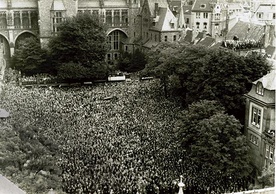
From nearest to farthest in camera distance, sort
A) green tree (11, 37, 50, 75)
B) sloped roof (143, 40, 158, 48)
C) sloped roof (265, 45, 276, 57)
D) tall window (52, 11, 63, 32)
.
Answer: sloped roof (265, 45, 276, 57)
green tree (11, 37, 50, 75)
tall window (52, 11, 63, 32)
sloped roof (143, 40, 158, 48)

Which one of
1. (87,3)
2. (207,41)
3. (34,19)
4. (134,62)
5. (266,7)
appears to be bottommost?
(134,62)

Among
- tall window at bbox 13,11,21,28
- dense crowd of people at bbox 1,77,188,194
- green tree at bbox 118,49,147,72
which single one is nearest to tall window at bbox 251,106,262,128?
dense crowd of people at bbox 1,77,188,194

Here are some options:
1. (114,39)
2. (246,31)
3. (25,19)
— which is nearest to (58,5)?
(25,19)

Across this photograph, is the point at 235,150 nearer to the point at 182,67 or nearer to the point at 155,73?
the point at 182,67

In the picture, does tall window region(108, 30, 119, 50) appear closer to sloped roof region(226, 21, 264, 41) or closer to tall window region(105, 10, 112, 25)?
tall window region(105, 10, 112, 25)

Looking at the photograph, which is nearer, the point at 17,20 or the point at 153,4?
the point at 17,20

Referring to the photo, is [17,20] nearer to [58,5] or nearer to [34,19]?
[34,19]
